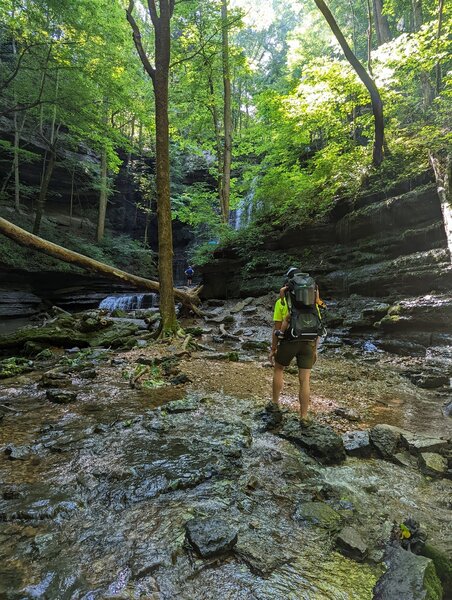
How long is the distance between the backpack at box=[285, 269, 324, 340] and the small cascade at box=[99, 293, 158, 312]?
16.0 m

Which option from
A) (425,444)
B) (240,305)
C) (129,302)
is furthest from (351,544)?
(129,302)

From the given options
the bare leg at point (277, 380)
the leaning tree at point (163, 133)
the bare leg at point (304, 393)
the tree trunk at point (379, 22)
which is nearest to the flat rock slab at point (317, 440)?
the bare leg at point (304, 393)

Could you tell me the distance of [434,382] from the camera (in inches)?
244

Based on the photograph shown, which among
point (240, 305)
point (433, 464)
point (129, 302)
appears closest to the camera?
point (433, 464)

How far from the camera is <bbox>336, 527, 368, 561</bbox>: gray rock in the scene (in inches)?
81.6

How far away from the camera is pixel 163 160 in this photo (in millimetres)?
9234

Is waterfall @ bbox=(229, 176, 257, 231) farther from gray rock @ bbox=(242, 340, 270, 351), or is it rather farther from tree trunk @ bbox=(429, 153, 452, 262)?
gray rock @ bbox=(242, 340, 270, 351)

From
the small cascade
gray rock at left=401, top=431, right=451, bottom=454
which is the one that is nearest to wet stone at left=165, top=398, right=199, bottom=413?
gray rock at left=401, top=431, right=451, bottom=454

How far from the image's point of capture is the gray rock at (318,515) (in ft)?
7.80

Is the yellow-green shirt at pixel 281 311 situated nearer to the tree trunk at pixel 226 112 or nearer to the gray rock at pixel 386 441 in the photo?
the gray rock at pixel 386 441

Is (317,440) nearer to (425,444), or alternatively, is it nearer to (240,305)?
(425,444)

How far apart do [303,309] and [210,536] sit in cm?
263

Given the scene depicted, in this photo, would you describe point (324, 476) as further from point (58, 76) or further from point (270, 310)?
point (58, 76)

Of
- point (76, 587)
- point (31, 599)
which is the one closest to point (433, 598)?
point (76, 587)
